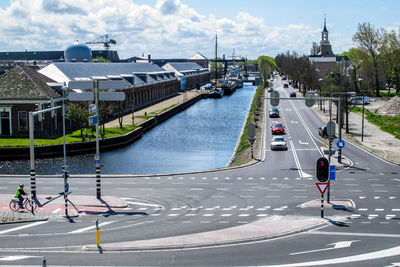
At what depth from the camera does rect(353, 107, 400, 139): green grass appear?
224ft

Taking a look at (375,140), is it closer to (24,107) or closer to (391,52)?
(24,107)

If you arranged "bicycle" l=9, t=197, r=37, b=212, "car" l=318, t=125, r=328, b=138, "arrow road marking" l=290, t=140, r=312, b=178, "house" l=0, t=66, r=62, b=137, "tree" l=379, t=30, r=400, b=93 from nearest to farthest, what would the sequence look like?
"bicycle" l=9, t=197, r=37, b=212, "arrow road marking" l=290, t=140, r=312, b=178, "car" l=318, t=125, r=328, b=138, "house" l=0, t=66, r=62, b=137, "tree" l=379, t=30, r=400, b=93

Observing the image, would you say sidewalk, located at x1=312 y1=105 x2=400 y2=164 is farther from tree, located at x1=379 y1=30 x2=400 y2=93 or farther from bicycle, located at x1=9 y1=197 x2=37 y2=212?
tree, located at x1=379 y1=30 x2=400 y2=93

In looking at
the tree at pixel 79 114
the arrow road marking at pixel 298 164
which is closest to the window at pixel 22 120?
the tree at pixel 79 114

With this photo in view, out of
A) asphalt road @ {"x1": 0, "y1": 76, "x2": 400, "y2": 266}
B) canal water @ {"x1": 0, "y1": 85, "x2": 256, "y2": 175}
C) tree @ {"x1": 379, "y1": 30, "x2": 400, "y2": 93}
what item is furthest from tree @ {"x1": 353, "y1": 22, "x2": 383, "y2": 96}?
asphalt road @ {"x1": 0, "y1": 76, "x2": 400, "y2": 266}

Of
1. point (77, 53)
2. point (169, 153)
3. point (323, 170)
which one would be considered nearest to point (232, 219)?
point (323, 170)

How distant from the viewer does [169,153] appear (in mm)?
62125

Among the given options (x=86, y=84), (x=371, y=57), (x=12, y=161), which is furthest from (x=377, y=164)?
(x=371, y=57)

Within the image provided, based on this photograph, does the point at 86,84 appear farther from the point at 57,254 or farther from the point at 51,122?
the point at 51,122

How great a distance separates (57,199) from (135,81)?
83866mm

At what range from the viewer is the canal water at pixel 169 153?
5156 centimetres

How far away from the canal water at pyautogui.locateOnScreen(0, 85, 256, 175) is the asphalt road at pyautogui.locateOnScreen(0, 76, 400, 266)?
1088 centimetres

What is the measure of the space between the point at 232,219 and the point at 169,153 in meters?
35.6

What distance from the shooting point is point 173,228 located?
24828 mm
